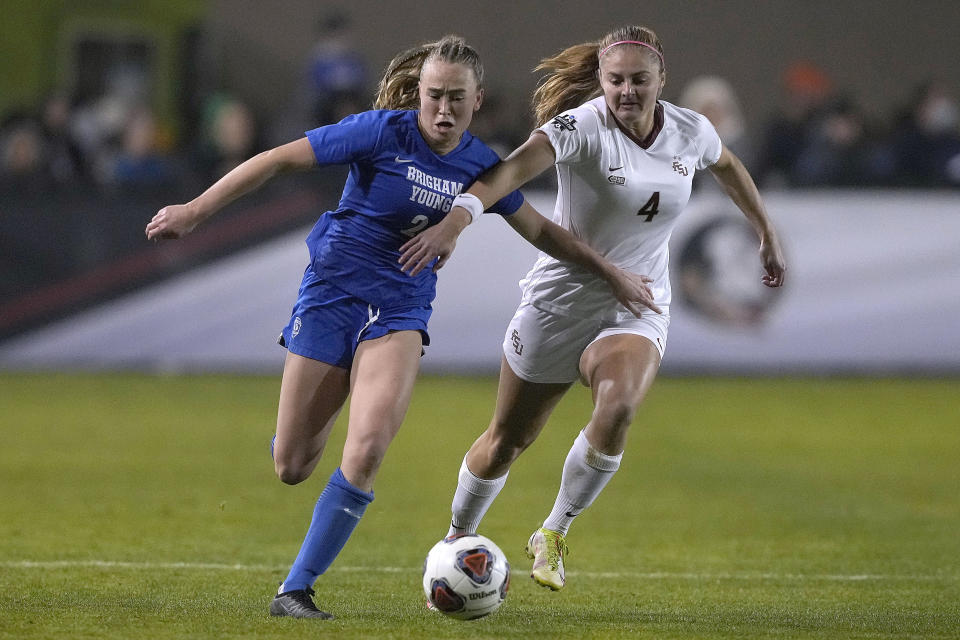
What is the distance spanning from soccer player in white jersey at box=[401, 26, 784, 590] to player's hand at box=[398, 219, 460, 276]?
0.26 metres

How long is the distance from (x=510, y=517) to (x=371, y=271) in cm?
307

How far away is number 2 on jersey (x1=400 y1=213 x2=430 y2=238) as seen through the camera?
570 centimetres

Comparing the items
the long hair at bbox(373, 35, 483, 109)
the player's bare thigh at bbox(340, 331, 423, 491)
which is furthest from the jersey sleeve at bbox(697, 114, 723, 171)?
the player's bare thigh at bbox(340, 331, 423, 491)

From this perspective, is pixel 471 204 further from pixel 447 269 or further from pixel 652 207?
pixel 447 269

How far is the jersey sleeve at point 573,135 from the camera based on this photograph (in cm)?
578

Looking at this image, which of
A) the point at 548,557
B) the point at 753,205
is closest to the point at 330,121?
the point at 753,205

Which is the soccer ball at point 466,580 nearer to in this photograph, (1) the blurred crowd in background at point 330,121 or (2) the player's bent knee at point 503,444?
(2) the player's bent knee at point 503,444

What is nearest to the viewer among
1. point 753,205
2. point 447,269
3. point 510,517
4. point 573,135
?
point 573,135

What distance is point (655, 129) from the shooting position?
6059 millimetres

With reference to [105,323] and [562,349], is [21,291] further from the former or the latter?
[562,349]

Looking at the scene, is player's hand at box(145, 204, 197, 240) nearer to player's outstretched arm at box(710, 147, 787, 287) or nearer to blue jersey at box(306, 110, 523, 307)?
blue jersey at box(306, 110, 523, 307)

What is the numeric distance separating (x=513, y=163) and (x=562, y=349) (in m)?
0.89

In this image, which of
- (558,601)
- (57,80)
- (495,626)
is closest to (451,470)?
(558,601)

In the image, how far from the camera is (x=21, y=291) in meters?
14.5
